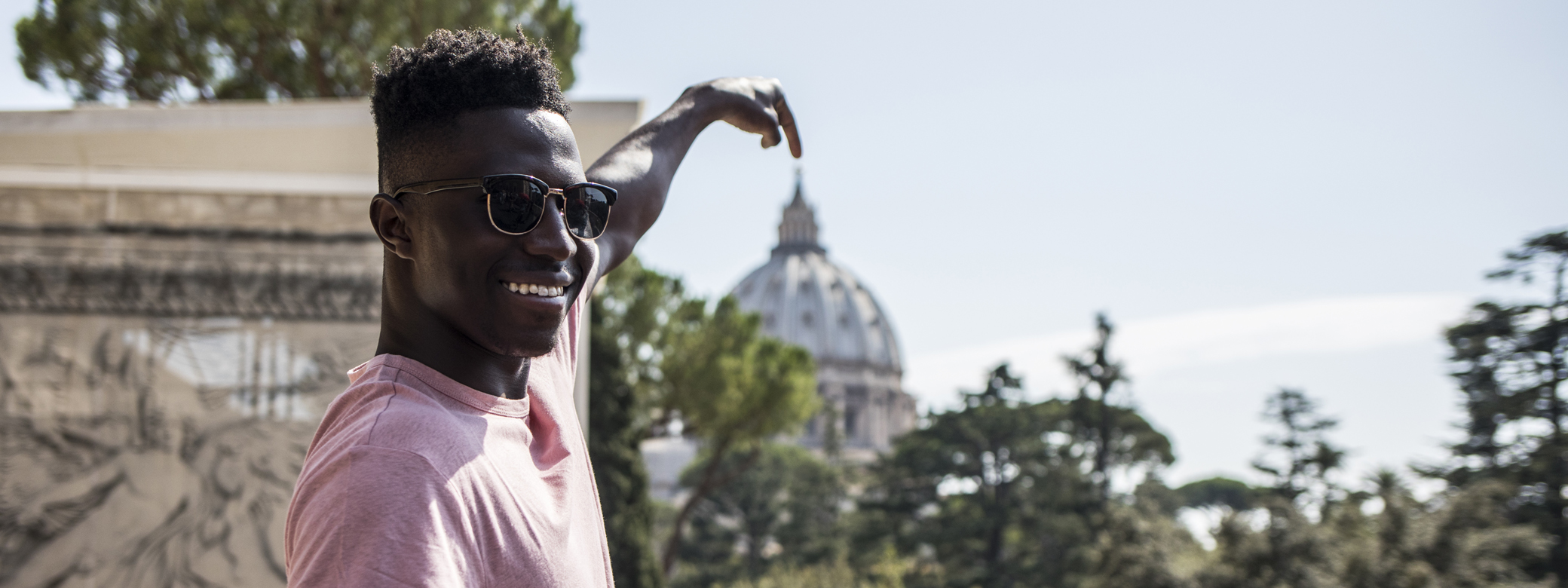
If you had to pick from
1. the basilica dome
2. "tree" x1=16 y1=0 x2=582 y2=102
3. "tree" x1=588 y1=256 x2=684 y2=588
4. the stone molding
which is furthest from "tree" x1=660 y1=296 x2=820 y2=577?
the basilica dome

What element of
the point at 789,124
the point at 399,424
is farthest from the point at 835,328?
the point at 399,424

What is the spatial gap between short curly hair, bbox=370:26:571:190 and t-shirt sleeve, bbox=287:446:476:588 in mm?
292

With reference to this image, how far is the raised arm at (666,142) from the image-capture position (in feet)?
4.18

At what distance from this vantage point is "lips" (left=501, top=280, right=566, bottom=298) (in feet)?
2.95

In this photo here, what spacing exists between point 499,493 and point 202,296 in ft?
17.3

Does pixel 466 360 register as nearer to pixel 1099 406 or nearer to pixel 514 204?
pixel 514 204

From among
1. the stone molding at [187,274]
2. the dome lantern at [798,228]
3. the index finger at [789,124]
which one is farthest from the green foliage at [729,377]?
the dome lantern at [798,228]

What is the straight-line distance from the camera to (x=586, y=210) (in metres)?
0.98

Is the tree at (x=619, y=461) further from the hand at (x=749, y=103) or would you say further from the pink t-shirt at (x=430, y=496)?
the pink t-shirt at (x=430, y=496)

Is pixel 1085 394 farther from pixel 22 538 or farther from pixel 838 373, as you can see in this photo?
pixel 838 373

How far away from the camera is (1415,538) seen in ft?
36.8

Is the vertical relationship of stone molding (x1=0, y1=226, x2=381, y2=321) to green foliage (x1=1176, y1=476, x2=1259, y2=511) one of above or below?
above

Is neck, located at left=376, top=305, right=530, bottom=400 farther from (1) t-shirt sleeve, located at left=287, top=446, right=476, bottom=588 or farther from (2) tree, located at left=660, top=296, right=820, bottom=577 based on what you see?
(2) tree, located at left=660, top=296, right=820, bottom=577

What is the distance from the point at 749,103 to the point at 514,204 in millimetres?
609
